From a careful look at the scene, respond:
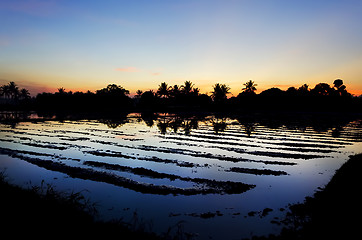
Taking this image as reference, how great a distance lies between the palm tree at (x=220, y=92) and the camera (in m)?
103

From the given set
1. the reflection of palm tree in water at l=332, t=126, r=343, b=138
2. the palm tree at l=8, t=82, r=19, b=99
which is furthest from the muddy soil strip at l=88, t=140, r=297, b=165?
the palm tree at l=8, t=82, r=19, b=99

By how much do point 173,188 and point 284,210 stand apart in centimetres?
433

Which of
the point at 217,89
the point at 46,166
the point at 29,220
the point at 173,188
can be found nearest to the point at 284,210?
the point at 173,188

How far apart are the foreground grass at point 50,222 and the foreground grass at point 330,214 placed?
404 centimetres

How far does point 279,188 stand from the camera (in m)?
9.30

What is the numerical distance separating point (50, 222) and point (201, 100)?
99.3 metres

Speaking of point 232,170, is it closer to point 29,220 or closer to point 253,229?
point 253,229

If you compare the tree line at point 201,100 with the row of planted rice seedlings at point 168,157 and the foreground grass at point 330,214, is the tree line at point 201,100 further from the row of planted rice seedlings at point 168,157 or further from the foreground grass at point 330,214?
the foreground grass at point 330,214

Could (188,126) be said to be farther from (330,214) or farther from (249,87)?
(249,87)

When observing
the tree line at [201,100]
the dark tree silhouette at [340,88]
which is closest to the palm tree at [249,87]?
the tree line at [201,100]

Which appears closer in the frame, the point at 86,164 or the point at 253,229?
the point at 253,229

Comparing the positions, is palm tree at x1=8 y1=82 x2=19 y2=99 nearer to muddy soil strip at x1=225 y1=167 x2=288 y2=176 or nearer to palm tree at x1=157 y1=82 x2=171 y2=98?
palm tree at x1=157 y1=82 x2=171 y2=98

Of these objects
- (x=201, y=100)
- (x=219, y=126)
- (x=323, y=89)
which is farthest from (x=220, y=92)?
(x=219, y=126)

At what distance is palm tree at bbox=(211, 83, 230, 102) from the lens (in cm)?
10275
